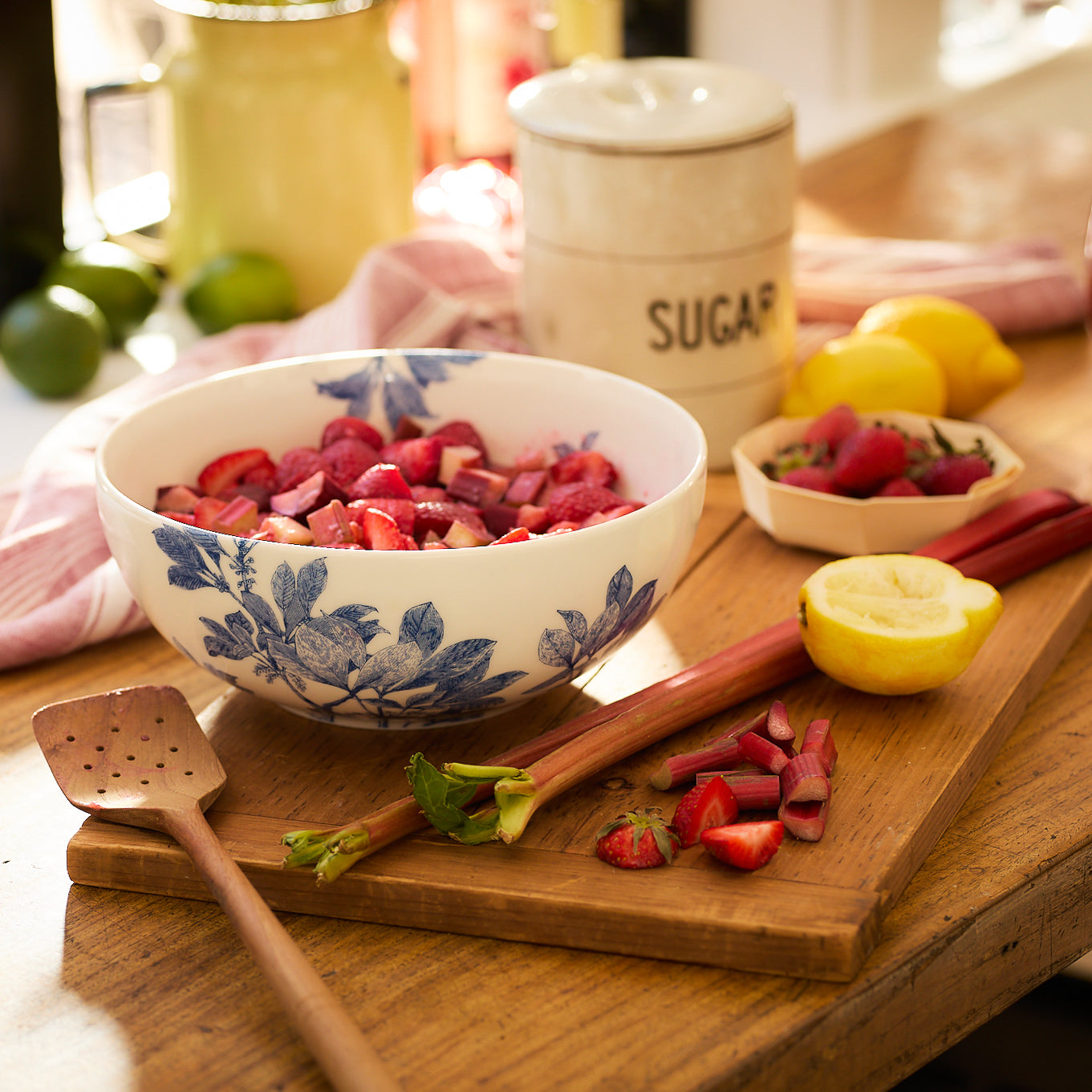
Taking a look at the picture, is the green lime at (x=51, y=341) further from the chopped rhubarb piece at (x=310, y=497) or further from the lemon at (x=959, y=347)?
the lemon at (x=959, y=347)

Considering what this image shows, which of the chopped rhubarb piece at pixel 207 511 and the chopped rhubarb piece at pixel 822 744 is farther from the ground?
the chopped rhubarb piece at pixel 207 511

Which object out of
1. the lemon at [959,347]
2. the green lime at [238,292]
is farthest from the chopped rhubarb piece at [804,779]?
the green lime at [238,292]

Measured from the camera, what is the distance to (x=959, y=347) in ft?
3.79

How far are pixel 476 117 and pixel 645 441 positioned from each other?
3.48 feet

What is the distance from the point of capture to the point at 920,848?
2.16 feet

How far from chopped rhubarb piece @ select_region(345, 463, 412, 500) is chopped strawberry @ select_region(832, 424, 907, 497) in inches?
12.9

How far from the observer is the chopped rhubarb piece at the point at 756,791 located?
659 mm

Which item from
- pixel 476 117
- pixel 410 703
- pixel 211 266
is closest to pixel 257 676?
pixel 410 703

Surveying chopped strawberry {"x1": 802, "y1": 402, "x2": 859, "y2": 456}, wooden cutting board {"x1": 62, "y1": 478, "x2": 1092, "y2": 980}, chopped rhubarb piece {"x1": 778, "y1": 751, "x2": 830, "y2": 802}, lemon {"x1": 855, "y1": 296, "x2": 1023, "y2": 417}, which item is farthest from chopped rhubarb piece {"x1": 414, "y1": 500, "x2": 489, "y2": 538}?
lemon {"x1": 855, "y1": 296, "x2": 1023, "y2": 417}

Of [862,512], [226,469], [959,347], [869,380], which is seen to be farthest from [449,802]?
[959,347]

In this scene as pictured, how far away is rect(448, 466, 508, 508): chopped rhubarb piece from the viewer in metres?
0.83

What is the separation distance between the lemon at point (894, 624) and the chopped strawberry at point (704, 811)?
13cm

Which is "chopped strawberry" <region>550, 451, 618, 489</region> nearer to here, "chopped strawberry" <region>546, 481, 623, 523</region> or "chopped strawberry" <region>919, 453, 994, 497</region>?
"chopped strawberry" <region>546, 481, 623, 523</region>

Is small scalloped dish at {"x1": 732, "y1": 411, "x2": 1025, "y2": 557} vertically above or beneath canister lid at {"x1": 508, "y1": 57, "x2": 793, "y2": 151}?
beneath
